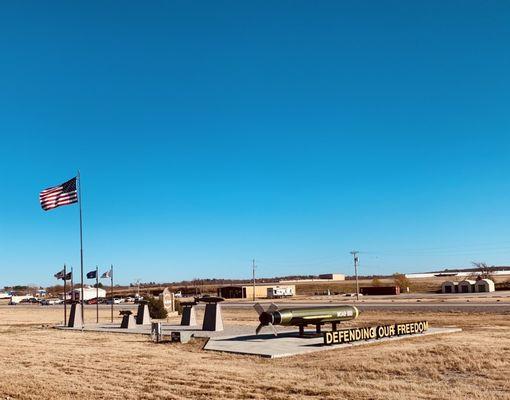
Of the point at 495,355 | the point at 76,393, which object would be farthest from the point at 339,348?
the point at 76,393

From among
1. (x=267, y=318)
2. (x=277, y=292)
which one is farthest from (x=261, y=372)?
(x=277, y=292)

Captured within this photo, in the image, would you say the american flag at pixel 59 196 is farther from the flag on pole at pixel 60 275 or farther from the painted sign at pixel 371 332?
the painted sign at pixel 371 332

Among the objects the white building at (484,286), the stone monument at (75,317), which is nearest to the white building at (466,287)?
the white building at (484,286)

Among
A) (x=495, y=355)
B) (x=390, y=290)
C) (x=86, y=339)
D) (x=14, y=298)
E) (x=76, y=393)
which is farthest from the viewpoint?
(x=14, y=298)

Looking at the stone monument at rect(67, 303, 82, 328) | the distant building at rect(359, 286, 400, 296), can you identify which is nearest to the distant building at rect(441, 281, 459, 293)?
the distant building at rect(359, 286, 400, 296)

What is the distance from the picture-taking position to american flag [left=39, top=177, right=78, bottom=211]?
125ft

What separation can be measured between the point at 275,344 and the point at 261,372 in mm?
7383

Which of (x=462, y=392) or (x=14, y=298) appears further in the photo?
(x=14, y=298)

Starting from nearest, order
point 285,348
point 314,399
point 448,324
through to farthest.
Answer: point 314,399
point 285,348
point 448,324

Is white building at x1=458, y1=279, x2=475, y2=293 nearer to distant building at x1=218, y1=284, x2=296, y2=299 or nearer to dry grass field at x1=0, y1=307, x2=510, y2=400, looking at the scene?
distant building at x1=218, y1=284, x2=296, y2=299

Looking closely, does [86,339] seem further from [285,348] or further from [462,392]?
[462,392]

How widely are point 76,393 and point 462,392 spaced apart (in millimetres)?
10429

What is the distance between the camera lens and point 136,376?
17.9 metres

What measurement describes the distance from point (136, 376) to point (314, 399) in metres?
6.68
